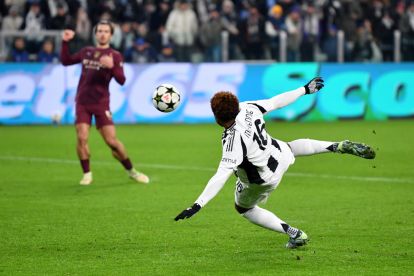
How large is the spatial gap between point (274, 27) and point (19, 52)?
758 centimetres

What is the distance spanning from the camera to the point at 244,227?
10.9 metres

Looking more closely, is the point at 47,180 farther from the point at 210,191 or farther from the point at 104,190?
the point at 210,191

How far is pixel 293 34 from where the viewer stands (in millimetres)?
27219

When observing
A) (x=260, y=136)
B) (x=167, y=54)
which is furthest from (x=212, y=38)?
(x=260, y=136)

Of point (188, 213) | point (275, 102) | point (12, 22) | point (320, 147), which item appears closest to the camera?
point (188, 213)

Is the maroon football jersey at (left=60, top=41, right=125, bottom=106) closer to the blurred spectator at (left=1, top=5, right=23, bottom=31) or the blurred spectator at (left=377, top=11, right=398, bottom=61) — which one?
the blurred spectator at (left=1, top=5, right=23, bottom=31)

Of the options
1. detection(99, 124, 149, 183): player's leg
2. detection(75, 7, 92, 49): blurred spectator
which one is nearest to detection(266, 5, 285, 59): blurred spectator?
detection(75, 7, 92, 49): blurred spectator

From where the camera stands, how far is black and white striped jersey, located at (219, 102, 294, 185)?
8594mm

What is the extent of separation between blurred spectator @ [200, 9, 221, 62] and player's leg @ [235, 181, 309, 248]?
17.8 metres

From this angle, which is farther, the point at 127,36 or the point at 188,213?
the point at 127,36

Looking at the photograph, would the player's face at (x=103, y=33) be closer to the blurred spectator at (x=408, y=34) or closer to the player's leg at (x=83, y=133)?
the player's leg at (x=83, y=133)

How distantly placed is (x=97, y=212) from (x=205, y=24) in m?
15.5

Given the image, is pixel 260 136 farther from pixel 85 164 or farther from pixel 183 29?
pixel 183 29

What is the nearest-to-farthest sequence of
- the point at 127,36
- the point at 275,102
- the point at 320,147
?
1. the point at 275,102
2. the point at 320,147
3. the point at 127,36
